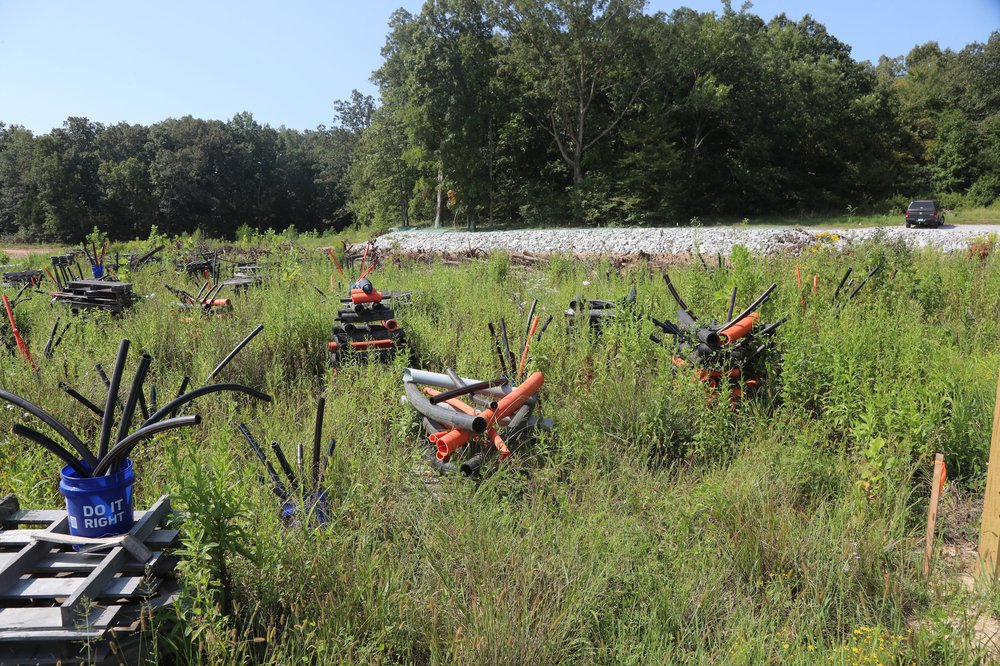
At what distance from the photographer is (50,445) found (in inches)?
75.9

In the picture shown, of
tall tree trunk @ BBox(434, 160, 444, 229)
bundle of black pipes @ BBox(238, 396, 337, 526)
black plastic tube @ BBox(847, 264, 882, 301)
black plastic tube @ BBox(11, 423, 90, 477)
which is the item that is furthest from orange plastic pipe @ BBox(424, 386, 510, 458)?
tall tree trunk @ BBox(434, 160, 444, 229)

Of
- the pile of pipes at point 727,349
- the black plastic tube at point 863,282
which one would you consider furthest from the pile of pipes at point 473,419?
the black plastic tube at point 863,282

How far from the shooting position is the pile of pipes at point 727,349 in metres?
4.55

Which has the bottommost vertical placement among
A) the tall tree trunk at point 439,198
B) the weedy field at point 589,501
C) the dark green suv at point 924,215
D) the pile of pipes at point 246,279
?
the weedy field at point 589,501

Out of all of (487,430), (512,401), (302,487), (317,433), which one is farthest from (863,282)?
(302,487)

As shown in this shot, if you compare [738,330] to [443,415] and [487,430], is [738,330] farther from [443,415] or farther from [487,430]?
→ [443,415]

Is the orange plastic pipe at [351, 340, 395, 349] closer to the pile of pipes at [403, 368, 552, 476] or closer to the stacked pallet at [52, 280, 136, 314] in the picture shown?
Answer: the pile of pipes at [403, 368, 552, 476]

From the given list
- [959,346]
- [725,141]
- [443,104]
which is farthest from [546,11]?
[959,346]

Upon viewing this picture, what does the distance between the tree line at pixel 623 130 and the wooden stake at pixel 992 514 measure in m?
33.1

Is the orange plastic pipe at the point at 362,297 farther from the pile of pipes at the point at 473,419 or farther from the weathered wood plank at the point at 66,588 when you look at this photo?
the weathered wood plank at the point at 66,588

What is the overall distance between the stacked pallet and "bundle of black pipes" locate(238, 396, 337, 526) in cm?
532

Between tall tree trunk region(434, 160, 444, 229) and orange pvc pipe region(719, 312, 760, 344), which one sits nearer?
orange pvc pipe region(719, 312, 760, 344)

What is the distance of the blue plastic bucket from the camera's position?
200 centimetres

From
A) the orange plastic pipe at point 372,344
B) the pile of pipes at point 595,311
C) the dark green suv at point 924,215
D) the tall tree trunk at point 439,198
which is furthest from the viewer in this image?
the tall tree trunk at point 439,198
